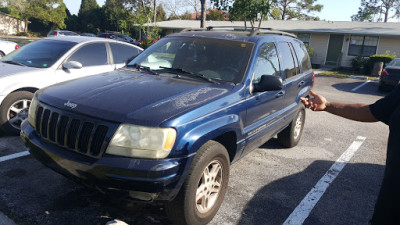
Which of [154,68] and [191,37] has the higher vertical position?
[191,37]

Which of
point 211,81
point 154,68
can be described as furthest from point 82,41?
point 211,81

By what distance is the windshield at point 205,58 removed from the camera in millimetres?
3674

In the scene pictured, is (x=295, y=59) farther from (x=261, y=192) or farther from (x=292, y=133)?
(x=261, y=192)

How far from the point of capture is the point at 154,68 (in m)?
3.96

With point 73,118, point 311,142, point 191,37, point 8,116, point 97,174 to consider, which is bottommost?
point 311,142

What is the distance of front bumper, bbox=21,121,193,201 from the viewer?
2.42 meters

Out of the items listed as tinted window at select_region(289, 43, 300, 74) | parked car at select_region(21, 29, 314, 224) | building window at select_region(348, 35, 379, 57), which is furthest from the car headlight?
building window at select_region(348, 35, 379, 57)

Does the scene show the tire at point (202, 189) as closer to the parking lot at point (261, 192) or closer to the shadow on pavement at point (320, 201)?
the parking lot at point (261, 192)

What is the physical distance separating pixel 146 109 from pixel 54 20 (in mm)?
53903

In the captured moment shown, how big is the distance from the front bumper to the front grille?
0.08 m

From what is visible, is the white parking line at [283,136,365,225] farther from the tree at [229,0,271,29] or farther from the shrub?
the shrub

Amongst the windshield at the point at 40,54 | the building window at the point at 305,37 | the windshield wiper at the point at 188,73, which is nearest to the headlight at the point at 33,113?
the windshield wiper at the point at 188,73

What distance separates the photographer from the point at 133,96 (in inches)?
114

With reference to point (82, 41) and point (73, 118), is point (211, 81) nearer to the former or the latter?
point (73, 118)
